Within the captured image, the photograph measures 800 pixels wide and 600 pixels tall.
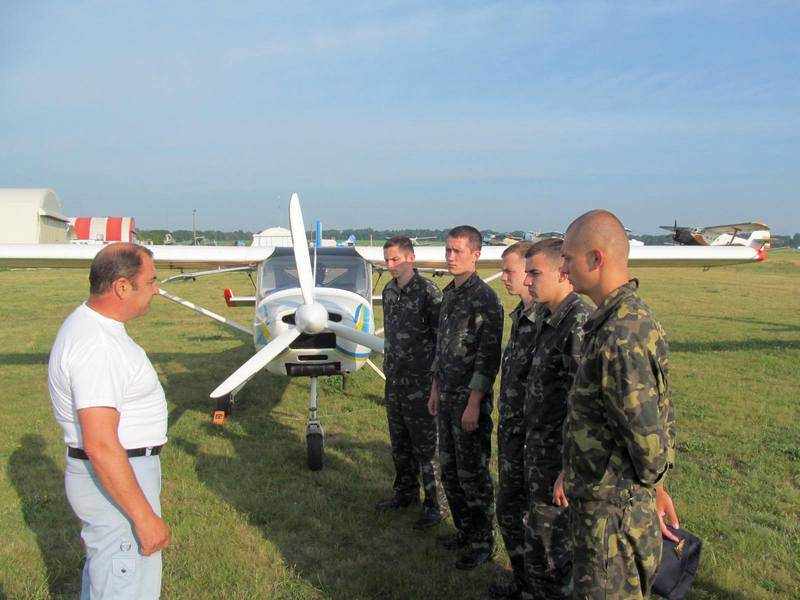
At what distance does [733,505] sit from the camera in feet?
14.1

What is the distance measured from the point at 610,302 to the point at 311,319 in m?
3.46

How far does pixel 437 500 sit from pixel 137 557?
249 cm

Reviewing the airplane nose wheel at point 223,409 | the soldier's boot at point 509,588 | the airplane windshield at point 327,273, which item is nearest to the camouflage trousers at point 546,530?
the soldier's boot at point 509,588

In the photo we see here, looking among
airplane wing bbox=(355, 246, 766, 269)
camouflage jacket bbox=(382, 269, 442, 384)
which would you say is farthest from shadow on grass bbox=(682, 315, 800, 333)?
A: camouflage jacket bbox=(382, 269, 442, 384)

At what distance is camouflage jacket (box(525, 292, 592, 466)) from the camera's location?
256cm

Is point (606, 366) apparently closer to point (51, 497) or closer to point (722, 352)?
point (51, 497)

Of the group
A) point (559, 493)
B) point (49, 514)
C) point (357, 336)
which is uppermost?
point (357, 336)

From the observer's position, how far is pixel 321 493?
4598 mm

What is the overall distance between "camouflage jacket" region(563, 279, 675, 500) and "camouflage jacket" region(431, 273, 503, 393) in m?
1.42

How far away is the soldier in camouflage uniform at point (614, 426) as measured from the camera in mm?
1771

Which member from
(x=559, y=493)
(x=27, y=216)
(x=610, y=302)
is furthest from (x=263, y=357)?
(x=27, y=216)

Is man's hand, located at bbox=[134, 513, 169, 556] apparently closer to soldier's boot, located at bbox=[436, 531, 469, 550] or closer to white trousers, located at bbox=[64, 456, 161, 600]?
white trousers, located at bbox=[64, 456, 161, 600]

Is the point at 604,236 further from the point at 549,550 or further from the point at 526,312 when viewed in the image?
the point at 549,550

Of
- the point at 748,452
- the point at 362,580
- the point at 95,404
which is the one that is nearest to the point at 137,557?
the point at 95,404
